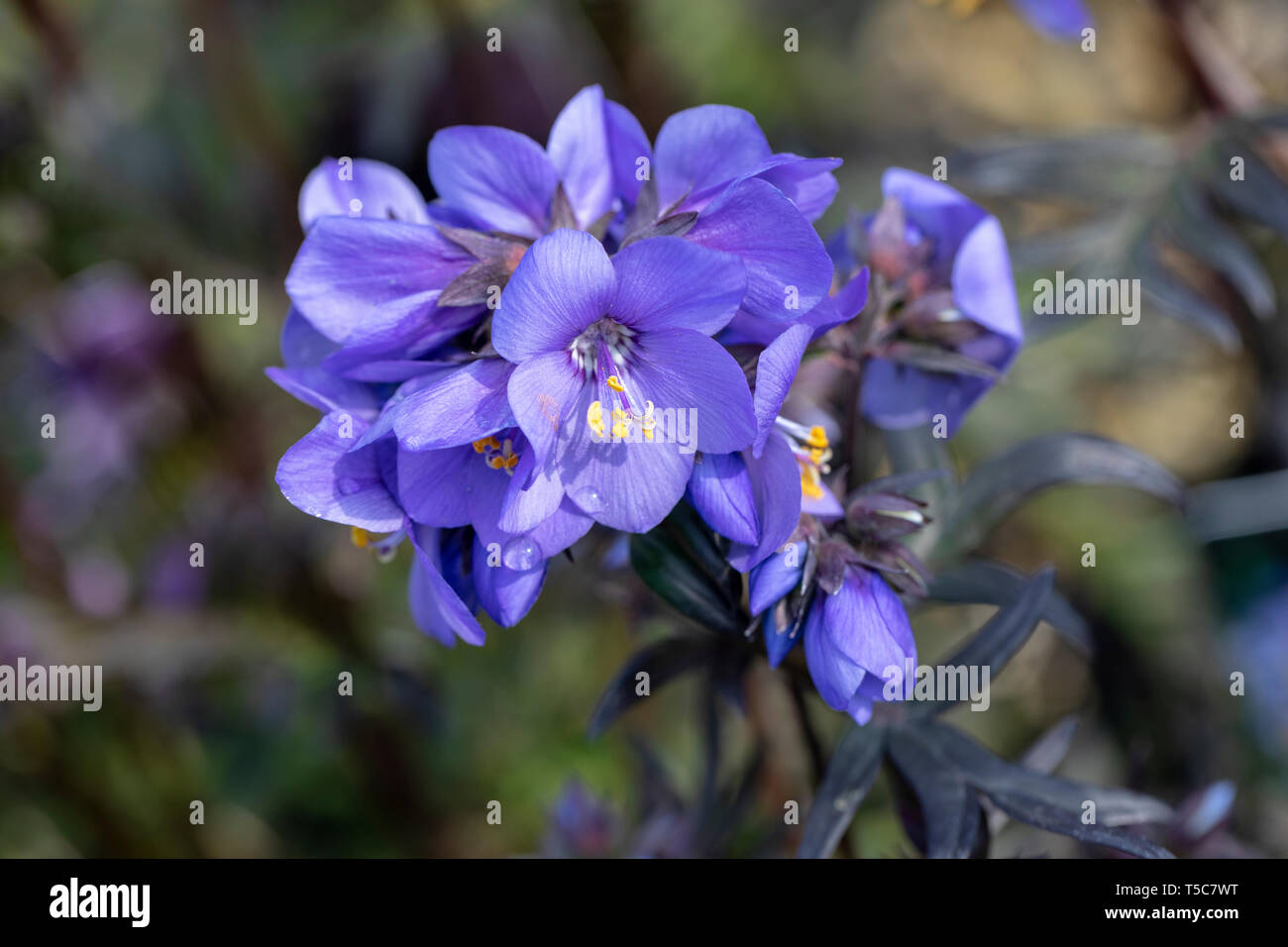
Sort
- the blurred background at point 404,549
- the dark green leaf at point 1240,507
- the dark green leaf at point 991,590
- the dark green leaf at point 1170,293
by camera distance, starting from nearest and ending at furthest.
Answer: the dark green leaf at point 991,590, the dark green leaf at point 1170,293, the blurred background at point 404,549, the dark green leaf at point 1240,507

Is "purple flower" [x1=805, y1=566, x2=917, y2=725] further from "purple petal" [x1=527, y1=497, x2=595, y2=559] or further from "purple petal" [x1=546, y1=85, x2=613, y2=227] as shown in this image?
"purple petal" [x1=546, y1=85, x2=613, y2=227]

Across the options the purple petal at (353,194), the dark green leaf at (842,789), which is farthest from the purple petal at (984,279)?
the purple petal at (353,194)

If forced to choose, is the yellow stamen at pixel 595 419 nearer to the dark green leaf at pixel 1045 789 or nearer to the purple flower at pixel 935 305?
the purple flower at pixel 935 305

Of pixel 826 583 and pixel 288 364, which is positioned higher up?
pixel 288 364

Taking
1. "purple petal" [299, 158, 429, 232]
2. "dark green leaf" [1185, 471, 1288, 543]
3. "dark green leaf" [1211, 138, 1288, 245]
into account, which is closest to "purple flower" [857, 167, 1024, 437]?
"purple petal" [299, 158, 429, 232]

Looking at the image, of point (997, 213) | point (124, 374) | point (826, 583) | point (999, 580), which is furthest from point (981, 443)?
point (124, 374)

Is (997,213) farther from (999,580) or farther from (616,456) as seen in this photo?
(616,456)

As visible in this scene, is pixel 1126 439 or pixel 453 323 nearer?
pixel 453 323
